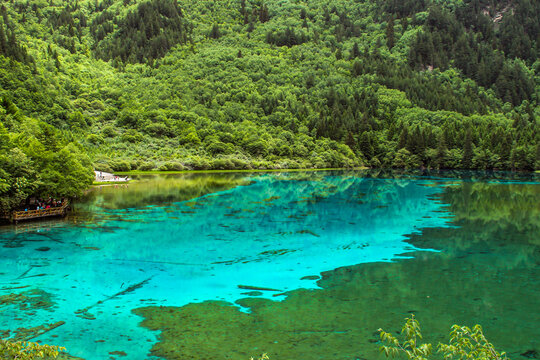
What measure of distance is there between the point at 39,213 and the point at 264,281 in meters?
26.6

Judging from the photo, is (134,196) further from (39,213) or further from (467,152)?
(467,152)

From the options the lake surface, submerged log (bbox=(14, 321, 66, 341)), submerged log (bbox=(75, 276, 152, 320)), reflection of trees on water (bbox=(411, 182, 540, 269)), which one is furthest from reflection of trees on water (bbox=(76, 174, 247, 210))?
submerged log (bbox=(14, 321, 66, 341))

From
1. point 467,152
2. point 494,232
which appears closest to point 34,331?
point 494,232

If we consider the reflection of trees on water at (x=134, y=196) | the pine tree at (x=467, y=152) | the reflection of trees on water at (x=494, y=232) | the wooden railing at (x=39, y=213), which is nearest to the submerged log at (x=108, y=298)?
the reflection of trees on water at (x=494, y=232)

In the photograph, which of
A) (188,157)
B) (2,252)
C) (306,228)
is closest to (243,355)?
(2,252)

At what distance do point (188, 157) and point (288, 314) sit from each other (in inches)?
4414

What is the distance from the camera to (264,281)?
71.7 feet

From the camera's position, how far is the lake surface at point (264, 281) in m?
15.3

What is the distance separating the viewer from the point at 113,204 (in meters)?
48.9

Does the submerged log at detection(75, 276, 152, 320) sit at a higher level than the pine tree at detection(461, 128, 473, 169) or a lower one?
higher

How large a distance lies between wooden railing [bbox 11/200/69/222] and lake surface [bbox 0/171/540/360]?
2.07 meters

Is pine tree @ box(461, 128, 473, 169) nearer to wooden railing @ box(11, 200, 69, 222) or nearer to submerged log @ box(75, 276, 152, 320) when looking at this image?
wooden railing @ box(11, 200, 69, 222)

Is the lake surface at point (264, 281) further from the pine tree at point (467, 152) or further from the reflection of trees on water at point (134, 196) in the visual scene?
the pine tree at point (467, 152)

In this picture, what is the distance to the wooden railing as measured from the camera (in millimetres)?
37062
